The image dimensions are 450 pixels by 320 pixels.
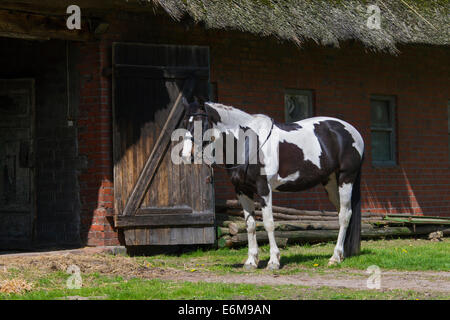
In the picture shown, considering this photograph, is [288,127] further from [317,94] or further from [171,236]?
[317,94]

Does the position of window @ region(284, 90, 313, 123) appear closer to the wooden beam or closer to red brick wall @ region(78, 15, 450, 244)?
red brick wall @ region(78, 15, 450, 244)

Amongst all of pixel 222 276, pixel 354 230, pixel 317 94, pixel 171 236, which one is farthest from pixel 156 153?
pixel 317 94

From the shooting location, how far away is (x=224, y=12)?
11305 mm

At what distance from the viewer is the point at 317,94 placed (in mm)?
13695

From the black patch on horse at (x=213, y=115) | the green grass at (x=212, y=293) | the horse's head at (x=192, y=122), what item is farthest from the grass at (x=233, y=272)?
the black patch on horse at (x=213, y=115)

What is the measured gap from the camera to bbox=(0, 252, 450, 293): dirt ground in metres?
8.14

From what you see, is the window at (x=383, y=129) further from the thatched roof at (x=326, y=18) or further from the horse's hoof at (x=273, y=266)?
the horse's hoof at (x=273, y=266)

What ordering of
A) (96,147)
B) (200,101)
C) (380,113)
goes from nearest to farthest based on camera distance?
1. (200,101)
2. (96,147)
3. (380,113)

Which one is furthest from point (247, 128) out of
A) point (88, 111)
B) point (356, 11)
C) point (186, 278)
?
point (356, 11)

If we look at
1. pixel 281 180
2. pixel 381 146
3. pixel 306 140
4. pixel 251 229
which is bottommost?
pixel 251 229

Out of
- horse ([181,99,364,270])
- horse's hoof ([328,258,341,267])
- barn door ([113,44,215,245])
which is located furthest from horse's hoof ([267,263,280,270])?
barn door ([113,44,215,245])

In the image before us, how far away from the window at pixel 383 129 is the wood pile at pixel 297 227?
136 centimetres

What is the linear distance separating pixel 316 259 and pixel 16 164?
15.7 feet

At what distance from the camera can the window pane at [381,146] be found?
48.0 ft
